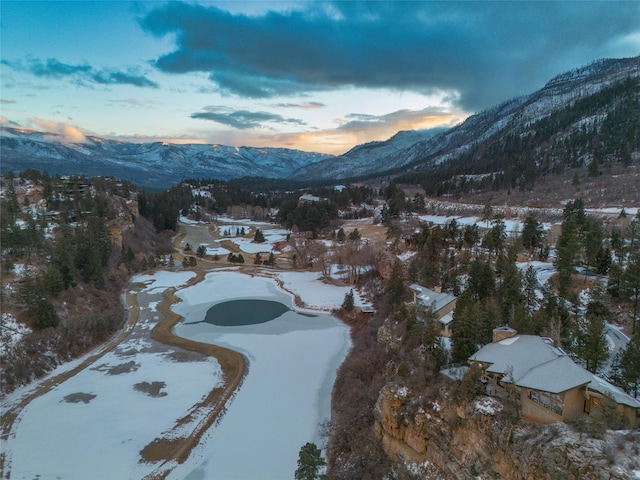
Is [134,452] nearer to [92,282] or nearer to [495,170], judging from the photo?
[92,282]

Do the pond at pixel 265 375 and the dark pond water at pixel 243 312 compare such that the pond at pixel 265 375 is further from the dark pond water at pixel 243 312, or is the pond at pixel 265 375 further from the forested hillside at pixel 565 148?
the forested hillside at pixel 565 148

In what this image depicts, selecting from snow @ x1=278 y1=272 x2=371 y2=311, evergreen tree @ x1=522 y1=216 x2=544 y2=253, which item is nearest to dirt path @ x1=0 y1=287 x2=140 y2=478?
snow @ x1=278 y1=272 x2=371 y2=311

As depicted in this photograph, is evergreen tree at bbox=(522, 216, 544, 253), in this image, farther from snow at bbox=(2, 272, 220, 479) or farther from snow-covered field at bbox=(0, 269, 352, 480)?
snow at bbox=(2, 272, 220, 479)

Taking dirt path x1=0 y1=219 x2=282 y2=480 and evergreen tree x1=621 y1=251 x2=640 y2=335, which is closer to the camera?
dirt path x1=0 y1=219 x2=282 y2=480

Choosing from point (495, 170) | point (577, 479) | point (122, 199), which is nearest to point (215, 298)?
point (577, 479)

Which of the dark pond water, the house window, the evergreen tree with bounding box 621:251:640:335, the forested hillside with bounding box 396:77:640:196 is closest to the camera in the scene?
the house window

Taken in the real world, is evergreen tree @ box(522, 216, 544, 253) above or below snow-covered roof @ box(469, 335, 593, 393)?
above

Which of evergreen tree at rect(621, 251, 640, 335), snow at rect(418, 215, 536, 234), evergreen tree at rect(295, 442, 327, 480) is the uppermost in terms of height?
snow at rect(418, 215, 536, 234)
